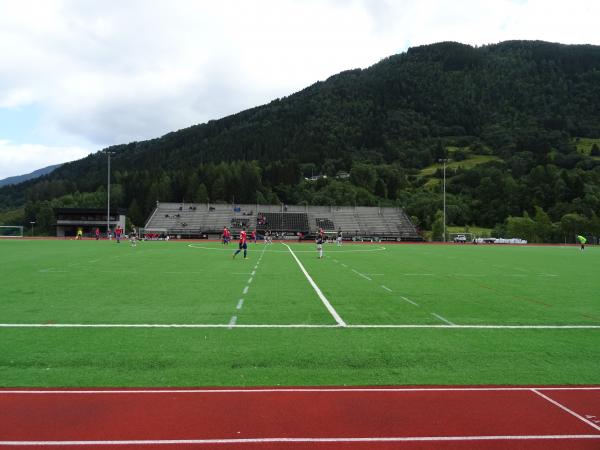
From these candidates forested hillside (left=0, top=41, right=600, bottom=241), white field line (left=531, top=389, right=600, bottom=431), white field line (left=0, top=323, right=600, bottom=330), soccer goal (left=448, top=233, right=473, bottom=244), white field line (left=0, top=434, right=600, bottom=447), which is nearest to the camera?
white field line (left=0, top=434, right=600, bottom=447)

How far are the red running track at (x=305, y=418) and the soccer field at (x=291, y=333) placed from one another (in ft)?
1.33

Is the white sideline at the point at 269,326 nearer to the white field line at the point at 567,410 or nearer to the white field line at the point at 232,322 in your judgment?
the white field line at the point at 232,322

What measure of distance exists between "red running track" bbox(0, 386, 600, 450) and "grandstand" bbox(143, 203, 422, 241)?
75800 mm

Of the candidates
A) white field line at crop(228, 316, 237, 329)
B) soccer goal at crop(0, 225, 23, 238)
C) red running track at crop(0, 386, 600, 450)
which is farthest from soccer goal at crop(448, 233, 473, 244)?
red running track at crop(0, 386, 600, 450)

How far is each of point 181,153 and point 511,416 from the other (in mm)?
178155

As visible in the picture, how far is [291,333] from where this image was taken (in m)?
8.53

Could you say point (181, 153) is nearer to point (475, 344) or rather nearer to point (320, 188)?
point (320, 188)

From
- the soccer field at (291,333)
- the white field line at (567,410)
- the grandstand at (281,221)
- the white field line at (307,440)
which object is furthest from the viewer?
the grandstand at (281,221)

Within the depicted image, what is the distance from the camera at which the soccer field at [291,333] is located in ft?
20.7

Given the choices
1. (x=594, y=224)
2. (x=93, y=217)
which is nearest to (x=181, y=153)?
(x=93, y=217)

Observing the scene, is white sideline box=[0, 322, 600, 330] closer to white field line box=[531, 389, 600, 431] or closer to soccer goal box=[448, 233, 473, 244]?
white field line box=[531, 389, 600, 431]

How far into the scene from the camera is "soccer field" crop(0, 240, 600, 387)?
6.32 m

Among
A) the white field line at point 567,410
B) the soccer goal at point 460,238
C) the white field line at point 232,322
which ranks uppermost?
the white field line at point 232,322

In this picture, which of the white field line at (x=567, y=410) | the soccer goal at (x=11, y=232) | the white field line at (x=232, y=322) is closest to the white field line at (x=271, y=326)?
the white field line at (x=232, y=322)
